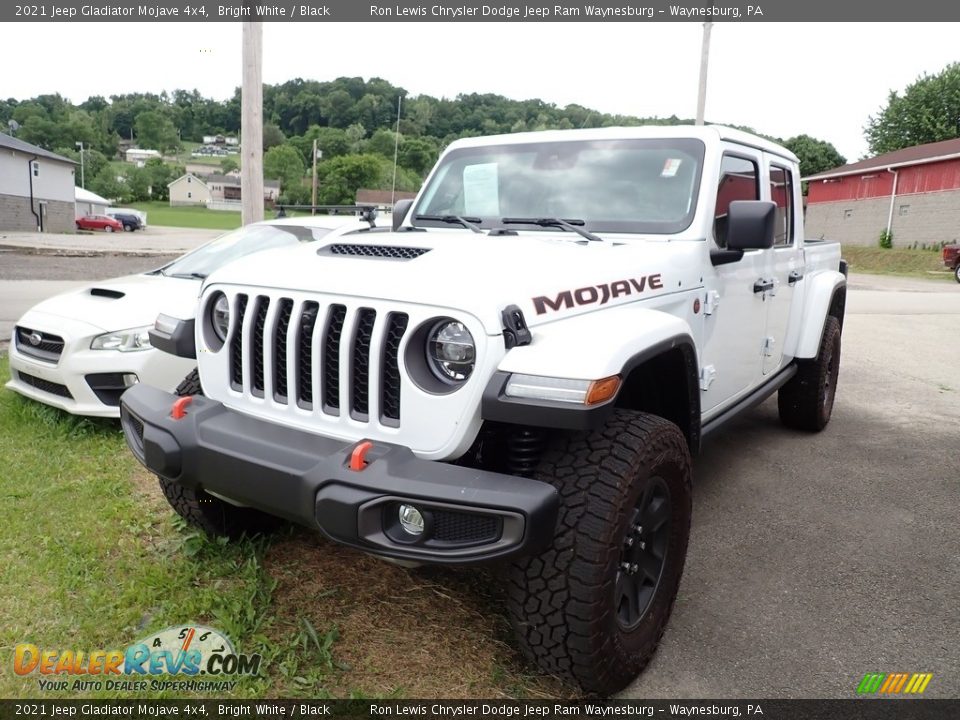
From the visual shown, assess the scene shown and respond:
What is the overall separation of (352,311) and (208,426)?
0.65 m

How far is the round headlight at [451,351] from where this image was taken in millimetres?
2160

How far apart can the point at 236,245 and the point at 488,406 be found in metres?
4.32

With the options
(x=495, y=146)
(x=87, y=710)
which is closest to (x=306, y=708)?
(x=87, y=710)

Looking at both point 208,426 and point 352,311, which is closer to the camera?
point 352,311

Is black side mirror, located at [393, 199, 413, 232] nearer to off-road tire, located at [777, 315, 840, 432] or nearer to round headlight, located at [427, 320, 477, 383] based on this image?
round headlight, located at [427, 320, 477, 383]

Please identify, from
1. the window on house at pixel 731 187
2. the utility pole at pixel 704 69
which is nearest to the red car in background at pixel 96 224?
the utility pole at pixel 704 69

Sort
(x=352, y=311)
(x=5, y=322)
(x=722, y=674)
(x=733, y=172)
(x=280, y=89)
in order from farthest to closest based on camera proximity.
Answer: (x=280, y=89)
(x=5, y=322)
(x=733, y=172)
(x=722, y=674)
(x=352, y=311)

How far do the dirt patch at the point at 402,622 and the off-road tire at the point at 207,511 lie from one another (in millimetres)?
164

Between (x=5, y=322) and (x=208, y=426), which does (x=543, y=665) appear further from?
(x=5, y=322)

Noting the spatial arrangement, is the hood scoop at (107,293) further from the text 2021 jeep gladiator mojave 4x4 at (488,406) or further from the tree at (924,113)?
the tree at (924,113)

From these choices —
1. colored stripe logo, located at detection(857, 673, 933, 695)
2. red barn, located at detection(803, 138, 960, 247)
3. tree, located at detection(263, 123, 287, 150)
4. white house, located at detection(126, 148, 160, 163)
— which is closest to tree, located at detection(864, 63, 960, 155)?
red barn, located at detection(803, 138, 960, 247)

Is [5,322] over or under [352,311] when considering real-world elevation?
under

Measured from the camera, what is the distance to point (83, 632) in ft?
8.68

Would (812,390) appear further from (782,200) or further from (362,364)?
(362,364)
